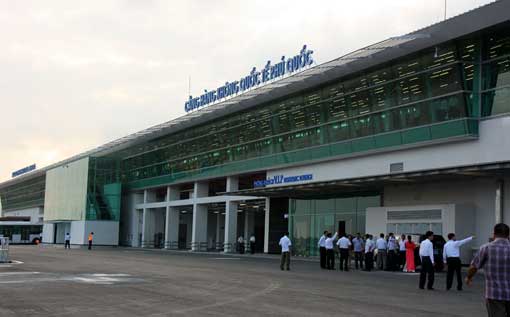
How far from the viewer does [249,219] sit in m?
64.8

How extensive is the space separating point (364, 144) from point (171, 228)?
3072 cm

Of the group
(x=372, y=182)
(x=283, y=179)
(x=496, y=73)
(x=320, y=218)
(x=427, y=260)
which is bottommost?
(x=427, y=260)

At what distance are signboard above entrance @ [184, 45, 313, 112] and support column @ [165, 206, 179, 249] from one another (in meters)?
13.2

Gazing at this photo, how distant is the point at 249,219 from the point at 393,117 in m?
33.5

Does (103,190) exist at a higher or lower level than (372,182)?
higher

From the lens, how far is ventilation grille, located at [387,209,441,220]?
30.0 m

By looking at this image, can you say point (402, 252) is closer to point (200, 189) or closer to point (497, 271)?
point (497, 271)

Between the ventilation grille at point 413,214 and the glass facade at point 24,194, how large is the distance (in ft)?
245

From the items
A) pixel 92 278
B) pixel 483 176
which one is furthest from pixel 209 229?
pixel 92 278

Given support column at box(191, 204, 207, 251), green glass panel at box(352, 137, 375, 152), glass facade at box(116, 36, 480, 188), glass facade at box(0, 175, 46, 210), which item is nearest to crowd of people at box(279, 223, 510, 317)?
glass facade at box(116, 36, 480, 188)

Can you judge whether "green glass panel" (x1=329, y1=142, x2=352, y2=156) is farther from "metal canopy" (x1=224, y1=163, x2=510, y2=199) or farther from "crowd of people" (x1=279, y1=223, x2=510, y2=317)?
"crowd of people" (x1=279, y1=223, x2=510, y2=317)

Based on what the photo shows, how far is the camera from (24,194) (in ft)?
366

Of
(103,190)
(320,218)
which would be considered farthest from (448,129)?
(103,190)

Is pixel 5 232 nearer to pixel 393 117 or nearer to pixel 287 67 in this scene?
pixel 287 67
